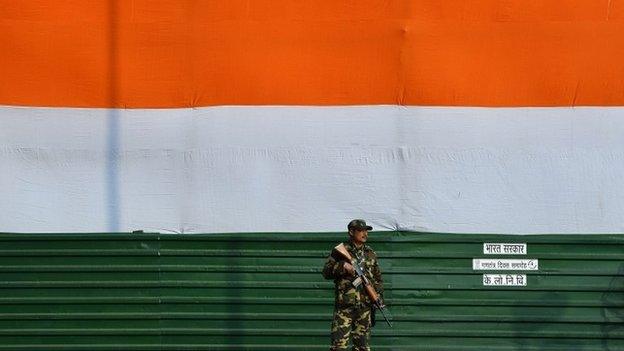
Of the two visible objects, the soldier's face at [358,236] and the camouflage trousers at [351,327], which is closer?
the soldier's face at [358,236]

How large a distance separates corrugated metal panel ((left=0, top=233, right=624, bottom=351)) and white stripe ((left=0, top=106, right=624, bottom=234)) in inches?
6.5

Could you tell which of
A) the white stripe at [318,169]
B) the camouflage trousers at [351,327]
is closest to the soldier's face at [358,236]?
the camouflage trousers at [351,327]

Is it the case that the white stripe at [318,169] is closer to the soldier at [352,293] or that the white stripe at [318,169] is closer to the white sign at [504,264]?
the white sign at [504,264]

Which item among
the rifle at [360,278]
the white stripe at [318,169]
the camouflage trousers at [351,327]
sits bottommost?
the camouflage trousers at [351,327]

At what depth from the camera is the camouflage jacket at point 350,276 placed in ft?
33.6

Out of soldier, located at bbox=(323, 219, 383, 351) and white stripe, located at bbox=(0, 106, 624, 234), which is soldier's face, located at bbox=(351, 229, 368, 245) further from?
white stripe, located at bbox=(0, 106, 624, 234)

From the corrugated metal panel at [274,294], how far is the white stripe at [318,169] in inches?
6.5

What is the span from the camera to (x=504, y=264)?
11.2 metres

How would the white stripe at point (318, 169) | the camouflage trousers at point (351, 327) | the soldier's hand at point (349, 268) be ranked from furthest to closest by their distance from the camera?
1. the white stripe at point (318, 169)
2. the camouflage trousers at point (351, 327)
3. the soldier's hand at point (349, 268)

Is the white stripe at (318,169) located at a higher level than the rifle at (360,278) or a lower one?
higher

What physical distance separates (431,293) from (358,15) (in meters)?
2.65

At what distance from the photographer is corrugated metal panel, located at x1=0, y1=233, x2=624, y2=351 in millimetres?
11180

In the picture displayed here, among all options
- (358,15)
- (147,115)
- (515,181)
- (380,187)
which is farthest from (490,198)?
(147,115)

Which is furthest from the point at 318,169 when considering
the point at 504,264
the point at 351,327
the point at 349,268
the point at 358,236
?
the point at 504,264
